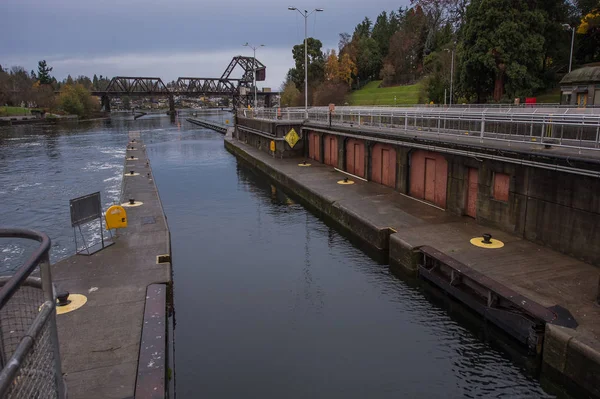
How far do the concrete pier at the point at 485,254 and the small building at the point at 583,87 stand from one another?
19.8 m

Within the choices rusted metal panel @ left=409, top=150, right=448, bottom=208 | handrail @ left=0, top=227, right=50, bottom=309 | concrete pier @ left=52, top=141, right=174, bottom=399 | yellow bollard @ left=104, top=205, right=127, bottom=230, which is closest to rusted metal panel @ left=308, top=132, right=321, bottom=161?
rusted metal panel @ left=409, top=150, right=448, bottom=208

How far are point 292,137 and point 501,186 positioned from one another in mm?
23860

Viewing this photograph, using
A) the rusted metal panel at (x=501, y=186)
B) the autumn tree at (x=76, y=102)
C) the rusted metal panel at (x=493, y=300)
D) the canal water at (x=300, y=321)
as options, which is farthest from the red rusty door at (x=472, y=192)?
the autumn tree at (x=76, y=102)

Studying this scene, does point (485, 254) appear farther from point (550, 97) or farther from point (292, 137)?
point (550, 97)

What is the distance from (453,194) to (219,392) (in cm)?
1291

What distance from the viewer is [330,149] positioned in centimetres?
3366

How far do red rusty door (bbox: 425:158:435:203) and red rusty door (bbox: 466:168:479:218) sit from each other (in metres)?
2.72

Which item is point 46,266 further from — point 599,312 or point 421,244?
point 421,244

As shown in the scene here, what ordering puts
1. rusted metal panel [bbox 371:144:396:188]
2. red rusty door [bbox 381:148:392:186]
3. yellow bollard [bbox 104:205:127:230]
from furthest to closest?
red rusty door [bbox 381:148:392:186]
rusted metal panel [bbox 371:144:396:188]
yellow bollard [bbox 104:205:127:230]

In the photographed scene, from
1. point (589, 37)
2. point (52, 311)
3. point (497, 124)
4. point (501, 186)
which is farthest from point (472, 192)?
point (589, 37)

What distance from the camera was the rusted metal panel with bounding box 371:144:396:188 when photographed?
969 inches

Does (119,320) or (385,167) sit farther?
(385,167)

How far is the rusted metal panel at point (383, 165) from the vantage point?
24625 millimetres

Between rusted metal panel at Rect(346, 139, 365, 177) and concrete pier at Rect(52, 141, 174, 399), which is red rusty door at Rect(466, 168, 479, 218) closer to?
rusted metal panel at Rect(346, 139, 365, 177)
